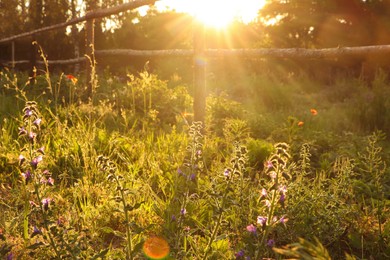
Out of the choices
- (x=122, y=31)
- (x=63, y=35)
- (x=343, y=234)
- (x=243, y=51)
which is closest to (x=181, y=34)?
(x=122, y=31)

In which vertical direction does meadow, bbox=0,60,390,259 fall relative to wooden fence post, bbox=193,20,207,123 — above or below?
below

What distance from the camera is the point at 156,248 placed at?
2.06 metres

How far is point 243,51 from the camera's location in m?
4.31

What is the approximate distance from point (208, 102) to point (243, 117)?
23.1 inches

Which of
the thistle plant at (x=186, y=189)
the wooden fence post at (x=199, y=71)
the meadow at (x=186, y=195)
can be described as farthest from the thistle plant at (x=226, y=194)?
the wooden fence post at (x=199, y=71)

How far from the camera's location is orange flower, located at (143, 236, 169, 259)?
196 centimetres

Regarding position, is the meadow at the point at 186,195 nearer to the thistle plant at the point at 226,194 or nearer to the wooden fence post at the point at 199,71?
the thistle plant at the point at 226,194

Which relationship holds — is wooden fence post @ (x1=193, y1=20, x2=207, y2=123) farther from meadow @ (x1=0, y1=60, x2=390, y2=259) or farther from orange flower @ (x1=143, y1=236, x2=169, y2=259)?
orange flower @ (x1=143, y1=236, x2=169, y2=259)

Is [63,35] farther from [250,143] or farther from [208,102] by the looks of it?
[250,143]

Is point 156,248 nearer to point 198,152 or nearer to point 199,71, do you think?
point 198,152

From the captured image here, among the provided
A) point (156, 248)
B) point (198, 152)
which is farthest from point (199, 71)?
point (156, 248)

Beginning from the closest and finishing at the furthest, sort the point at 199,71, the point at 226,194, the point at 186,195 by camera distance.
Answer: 1. the point at 226,194
2. the point at 186,195
3. the point at 199,71

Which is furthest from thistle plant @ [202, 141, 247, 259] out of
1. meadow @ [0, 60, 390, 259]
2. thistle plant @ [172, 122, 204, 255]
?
thistle plant @ [172, 122, 204, 255]

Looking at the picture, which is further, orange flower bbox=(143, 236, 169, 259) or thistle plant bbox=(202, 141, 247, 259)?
orange flower bbox=(143, 236, 169, 259)
